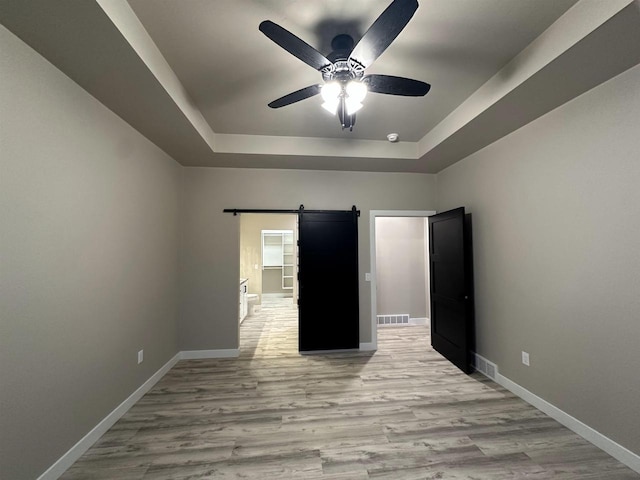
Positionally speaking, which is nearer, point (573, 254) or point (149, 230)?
point (573, 254)

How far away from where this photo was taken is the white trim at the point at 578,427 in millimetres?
1730

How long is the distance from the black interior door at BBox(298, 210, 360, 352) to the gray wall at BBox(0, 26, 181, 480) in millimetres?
1896

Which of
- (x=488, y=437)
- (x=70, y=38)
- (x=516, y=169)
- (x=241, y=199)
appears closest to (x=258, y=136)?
(x=241, y=199)

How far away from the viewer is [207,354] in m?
3.56

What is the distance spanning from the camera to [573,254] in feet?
6.88

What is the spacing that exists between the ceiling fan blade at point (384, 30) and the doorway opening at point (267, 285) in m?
Result: 2.50

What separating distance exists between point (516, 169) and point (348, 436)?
2.87 meters

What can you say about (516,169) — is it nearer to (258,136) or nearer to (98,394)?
(258,136)

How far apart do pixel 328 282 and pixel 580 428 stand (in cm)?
269

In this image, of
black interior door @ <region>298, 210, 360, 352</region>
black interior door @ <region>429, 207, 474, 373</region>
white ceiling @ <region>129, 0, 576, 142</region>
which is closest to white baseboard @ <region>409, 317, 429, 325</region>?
black interior door @ <region>429, 207, 474, 373</region>

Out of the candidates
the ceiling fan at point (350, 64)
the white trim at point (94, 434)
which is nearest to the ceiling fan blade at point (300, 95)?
the ceiling fan at point (350, 64)

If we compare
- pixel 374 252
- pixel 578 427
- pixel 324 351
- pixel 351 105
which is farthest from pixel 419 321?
pixel 351 105

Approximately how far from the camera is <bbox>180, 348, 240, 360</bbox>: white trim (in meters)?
3.53

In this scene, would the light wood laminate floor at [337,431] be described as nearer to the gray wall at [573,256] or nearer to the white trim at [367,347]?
the gray wall at [573,256]
